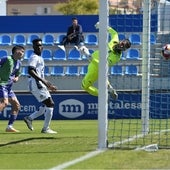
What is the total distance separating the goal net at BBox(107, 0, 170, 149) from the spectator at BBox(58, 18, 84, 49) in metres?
1.86

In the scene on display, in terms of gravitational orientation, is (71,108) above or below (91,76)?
below

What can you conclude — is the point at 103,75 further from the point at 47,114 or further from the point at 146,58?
the point at 47,114

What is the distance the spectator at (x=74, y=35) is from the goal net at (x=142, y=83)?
Result: 1864 mm

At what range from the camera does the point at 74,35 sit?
88.8 feet

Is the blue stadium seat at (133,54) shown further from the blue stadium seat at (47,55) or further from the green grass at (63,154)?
the green grass at (63,154)

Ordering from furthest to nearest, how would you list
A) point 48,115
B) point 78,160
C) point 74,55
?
point 74,55
point 48,115
point 78,160

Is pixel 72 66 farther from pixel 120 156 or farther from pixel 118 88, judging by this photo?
pixel 120 156

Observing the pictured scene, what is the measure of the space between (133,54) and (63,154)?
15.0 m

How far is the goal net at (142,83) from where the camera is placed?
15477mm

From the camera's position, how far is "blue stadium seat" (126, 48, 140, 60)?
26.6 m

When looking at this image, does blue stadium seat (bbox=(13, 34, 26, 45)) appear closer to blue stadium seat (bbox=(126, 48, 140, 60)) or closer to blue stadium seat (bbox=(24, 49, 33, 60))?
blue stadium seat (bbox=(24, 49, 33, 60))

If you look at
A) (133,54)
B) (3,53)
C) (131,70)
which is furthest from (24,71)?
(131,70)

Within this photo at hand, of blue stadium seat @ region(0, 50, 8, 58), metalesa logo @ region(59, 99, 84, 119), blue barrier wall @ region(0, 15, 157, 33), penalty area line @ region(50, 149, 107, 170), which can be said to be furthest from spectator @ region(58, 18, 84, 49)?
penalty area line @ region(50, 149, 107, 170)

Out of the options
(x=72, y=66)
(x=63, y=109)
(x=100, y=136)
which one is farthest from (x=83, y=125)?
(x=72, y=66)
